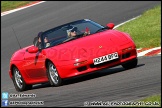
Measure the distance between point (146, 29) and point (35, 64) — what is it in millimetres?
8153

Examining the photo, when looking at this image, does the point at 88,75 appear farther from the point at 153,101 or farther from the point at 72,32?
the point at 153,101

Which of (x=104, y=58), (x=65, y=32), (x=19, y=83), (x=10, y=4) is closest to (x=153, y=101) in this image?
(x=104, y=58)

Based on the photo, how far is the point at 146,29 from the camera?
2203cm

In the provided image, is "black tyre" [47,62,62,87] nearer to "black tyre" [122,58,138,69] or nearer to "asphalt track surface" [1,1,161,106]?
"asphalt track surface" [1,1,161,106]

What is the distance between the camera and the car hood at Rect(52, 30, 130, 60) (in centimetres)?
1356

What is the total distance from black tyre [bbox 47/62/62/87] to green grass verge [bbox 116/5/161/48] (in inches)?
209

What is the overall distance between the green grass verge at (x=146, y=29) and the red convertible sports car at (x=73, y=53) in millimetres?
Result: 4203

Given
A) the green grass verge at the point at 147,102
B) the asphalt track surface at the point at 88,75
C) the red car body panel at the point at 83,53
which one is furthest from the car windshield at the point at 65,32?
the green grass verge at the point at 147,102

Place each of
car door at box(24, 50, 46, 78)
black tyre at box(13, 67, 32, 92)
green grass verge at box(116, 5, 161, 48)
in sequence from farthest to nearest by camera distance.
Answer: green grass verge at box(116, 5, 161, 48) < black tyre at box(13, 67, 32, 92) < car door at box(24, 50, 46, 78)

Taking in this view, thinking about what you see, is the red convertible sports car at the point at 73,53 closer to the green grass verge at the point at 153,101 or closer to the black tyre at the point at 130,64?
the black tyre at the point at 130,64

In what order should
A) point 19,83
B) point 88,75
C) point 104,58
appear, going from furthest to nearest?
point 19,83 → point 88,75 → point 104,58

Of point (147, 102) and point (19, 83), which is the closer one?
point (147, 102)

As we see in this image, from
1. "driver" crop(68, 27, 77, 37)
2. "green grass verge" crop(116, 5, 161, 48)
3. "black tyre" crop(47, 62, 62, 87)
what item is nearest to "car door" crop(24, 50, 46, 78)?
"black tyre" crop(47, 62, 62, 87)

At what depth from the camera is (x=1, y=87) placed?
55.7ft
